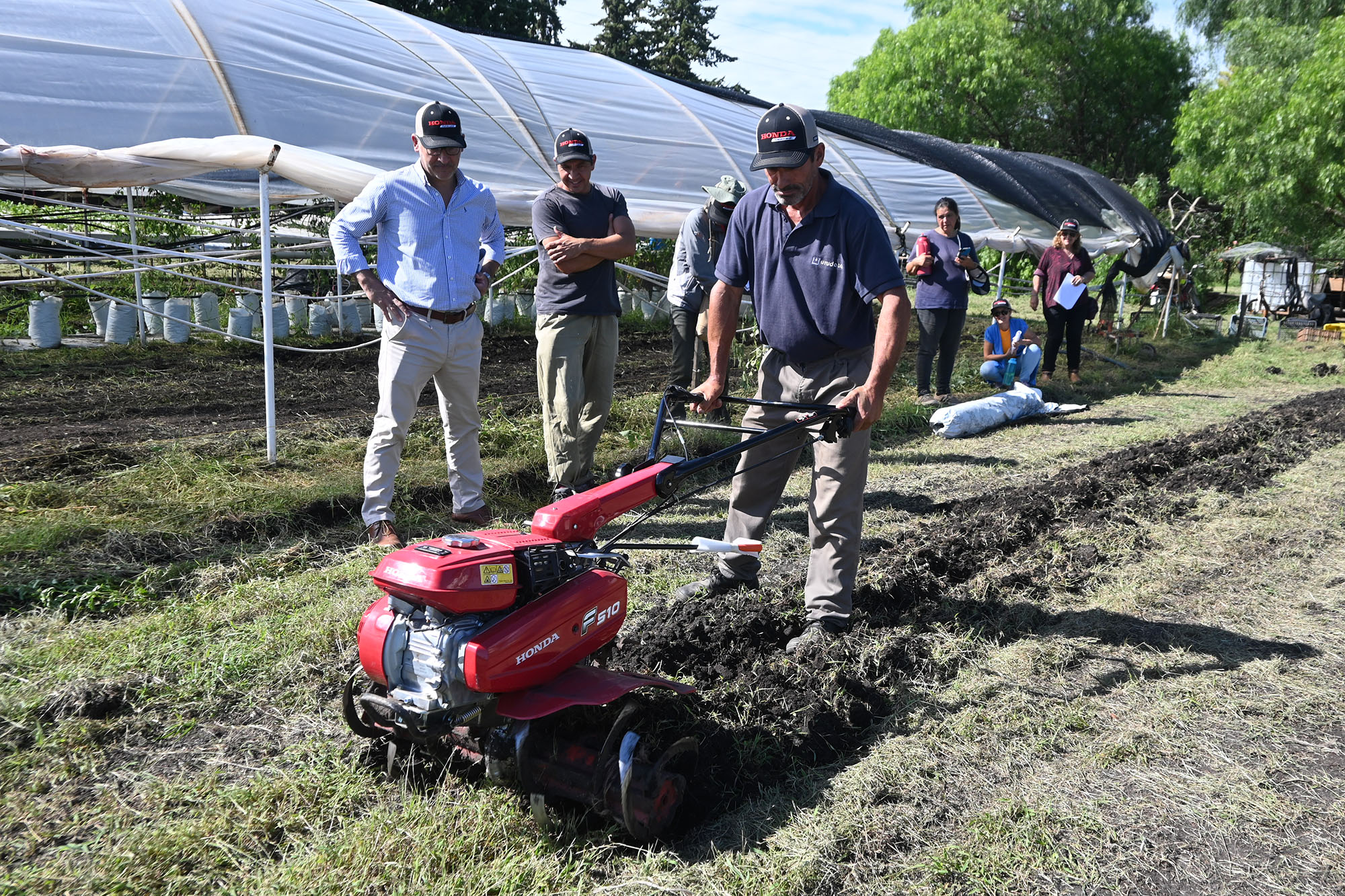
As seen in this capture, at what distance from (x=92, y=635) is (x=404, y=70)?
26.0 feet

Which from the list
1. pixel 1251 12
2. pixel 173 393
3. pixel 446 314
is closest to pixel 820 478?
pixel 446 314

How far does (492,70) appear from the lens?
1120cm

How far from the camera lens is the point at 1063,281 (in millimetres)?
10820

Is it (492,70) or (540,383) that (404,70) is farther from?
(540,383)

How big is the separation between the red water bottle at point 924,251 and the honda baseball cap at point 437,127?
561cm

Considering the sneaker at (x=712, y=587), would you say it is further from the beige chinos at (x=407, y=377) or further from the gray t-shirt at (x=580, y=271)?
the gray t-shirt at (x=580, y=271)

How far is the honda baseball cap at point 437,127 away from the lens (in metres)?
4.57

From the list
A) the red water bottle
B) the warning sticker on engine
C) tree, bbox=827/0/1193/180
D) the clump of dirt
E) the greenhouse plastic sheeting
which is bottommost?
the clump of dirt

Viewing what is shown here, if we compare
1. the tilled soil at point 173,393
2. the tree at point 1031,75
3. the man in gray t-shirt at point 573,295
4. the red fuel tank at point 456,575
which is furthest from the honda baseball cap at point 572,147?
the tree at point 1031,75

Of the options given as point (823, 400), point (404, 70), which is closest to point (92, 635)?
point (823, 400)

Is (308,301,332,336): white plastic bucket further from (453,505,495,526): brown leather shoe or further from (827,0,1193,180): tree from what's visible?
(827,0,1193,180): tree

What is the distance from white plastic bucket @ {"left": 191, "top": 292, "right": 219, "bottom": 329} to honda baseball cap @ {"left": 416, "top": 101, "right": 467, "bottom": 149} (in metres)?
9.11

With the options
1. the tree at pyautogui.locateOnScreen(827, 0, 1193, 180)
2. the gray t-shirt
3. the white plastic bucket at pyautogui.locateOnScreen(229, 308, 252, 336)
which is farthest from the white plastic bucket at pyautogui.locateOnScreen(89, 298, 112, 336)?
the tree at pyautogui.locateOnScreen(827, 0, 1193, 180)

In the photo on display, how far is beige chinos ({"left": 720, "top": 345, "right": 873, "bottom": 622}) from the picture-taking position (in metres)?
3.80
